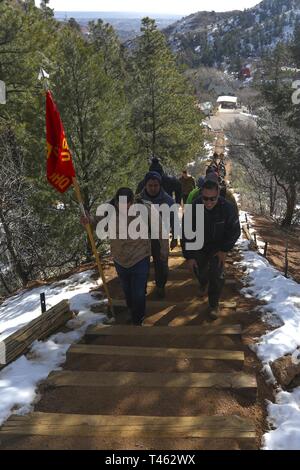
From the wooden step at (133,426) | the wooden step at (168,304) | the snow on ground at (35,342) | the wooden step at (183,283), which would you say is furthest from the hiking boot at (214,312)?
the wooden step at (133,426)

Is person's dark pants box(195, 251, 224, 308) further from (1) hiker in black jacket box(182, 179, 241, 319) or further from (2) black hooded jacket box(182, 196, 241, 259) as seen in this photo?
(2) black hooded jacket box(182, 196, 241, 259)

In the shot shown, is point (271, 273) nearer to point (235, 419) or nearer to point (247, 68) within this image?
point (235, 419)

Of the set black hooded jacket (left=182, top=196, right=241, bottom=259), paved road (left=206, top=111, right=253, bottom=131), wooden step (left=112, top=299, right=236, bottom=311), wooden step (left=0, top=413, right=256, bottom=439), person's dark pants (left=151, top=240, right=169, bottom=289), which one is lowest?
wooden step (left=0, top=413, right=256, bottom=439)

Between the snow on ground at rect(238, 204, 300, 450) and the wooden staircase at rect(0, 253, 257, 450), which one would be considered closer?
the wooden staircase at rect(0, 253, 257, 450)

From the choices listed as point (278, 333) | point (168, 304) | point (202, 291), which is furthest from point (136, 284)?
point (278, 333)

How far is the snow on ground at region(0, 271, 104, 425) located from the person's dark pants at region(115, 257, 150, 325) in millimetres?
683

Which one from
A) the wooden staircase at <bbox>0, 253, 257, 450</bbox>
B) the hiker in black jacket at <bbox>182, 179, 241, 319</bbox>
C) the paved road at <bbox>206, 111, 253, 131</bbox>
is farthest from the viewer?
the paved road at <bbox>206, 111, 253, 131</bbox>

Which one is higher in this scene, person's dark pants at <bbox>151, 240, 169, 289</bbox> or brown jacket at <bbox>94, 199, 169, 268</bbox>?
brown jacket at <bbox>94, 199, 169, 268</bbox>

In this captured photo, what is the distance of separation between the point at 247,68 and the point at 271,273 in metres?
161

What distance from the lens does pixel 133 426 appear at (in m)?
3.42

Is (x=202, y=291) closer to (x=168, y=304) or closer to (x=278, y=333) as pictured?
(x=168, y=304)

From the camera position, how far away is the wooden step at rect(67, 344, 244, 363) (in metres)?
4.52

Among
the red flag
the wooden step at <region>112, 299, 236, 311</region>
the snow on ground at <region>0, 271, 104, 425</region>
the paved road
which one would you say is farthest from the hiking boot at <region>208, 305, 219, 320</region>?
the paved road

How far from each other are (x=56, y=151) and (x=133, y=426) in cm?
358
